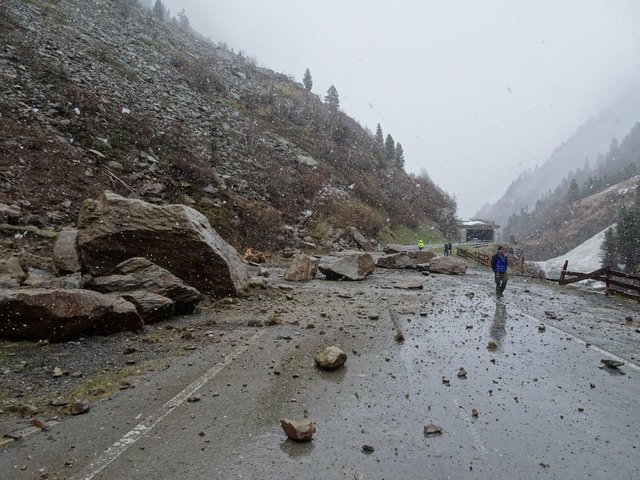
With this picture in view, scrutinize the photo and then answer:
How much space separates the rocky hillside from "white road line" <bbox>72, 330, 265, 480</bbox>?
11.7 meters

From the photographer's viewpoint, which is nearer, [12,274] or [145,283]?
→ [12,274]

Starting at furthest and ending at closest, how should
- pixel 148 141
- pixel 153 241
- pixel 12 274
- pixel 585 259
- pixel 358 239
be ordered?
pixel 585 259, pixel 358 239, pixel 148 141, pixel 153 241, pixel 12 274

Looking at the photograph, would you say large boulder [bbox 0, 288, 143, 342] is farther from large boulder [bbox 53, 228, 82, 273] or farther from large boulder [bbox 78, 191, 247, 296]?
→ large boulder [bbox 53, 228, 82, 273]

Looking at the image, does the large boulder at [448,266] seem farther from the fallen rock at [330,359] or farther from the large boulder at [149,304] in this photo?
the fallen rock at [330,359]

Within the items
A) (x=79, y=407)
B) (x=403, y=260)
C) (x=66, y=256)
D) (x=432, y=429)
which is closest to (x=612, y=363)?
(x=432, y=429)

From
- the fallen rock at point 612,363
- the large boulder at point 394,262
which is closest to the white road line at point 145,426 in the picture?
the fallen rock at point 612,363

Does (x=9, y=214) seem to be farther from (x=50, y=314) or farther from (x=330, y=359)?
(x=330, y=359)

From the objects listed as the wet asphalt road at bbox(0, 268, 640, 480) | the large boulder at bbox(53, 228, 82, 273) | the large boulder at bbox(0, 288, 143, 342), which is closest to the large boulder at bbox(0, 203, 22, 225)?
the large boulder at bbox(53, 228, 82, 273)

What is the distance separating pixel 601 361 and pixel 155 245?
32.1ft

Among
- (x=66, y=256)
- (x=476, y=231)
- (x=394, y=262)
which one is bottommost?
(x=66, y=256)

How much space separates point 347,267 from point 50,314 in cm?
1169

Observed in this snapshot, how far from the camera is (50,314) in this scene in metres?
6.10

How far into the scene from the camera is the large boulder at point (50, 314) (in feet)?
19.7

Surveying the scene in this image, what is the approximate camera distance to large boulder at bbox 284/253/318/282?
15.1m
